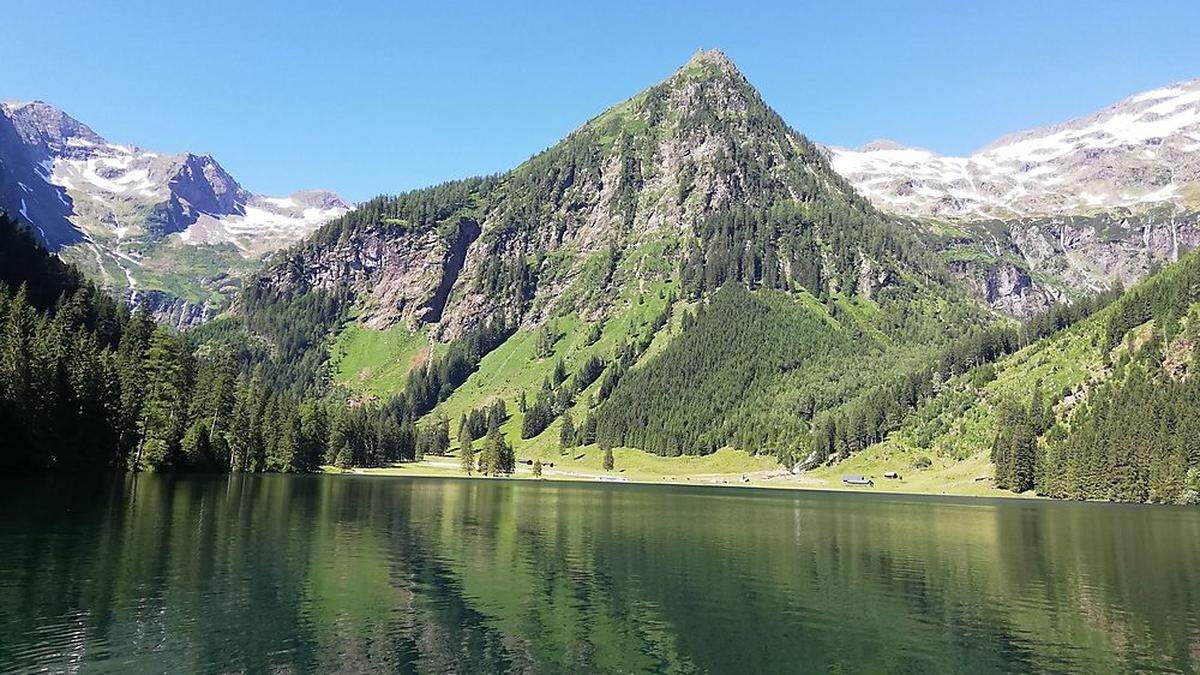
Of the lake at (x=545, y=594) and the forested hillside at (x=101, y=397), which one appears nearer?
the lake at (x=545, y=594)

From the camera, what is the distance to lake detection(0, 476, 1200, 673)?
38.3 m

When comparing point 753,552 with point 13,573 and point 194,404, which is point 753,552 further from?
point 194,404

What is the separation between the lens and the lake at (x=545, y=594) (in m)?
38.3

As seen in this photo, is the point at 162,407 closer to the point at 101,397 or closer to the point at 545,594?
the point at 101,397

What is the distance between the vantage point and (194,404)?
169125 millimetres

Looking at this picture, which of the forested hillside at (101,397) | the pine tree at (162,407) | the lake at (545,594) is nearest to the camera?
the lake at (545,594)

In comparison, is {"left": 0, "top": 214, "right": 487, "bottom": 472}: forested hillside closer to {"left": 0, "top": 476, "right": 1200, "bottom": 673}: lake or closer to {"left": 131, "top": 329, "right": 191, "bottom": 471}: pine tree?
{"left": 131, "top": 329, "right": 191, "bottom": 471}: pine tree

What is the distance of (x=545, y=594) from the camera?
54188 mm

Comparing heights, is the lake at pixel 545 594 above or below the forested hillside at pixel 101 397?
below

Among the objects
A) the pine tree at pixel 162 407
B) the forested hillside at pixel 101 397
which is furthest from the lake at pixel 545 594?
the pine tree at pixel 162 407

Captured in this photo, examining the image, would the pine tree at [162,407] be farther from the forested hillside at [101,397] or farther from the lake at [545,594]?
the lake at [545,594]

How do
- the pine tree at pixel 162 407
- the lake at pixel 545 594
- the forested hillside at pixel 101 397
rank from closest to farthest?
the lake at pixel 545 594
the forested hillside at pixel 101 397
the pine tree at pixel 162 407

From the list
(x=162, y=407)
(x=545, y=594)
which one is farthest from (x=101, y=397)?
(x=545, y=594)

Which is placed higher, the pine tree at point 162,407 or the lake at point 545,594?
the pine tree at point 162,407
